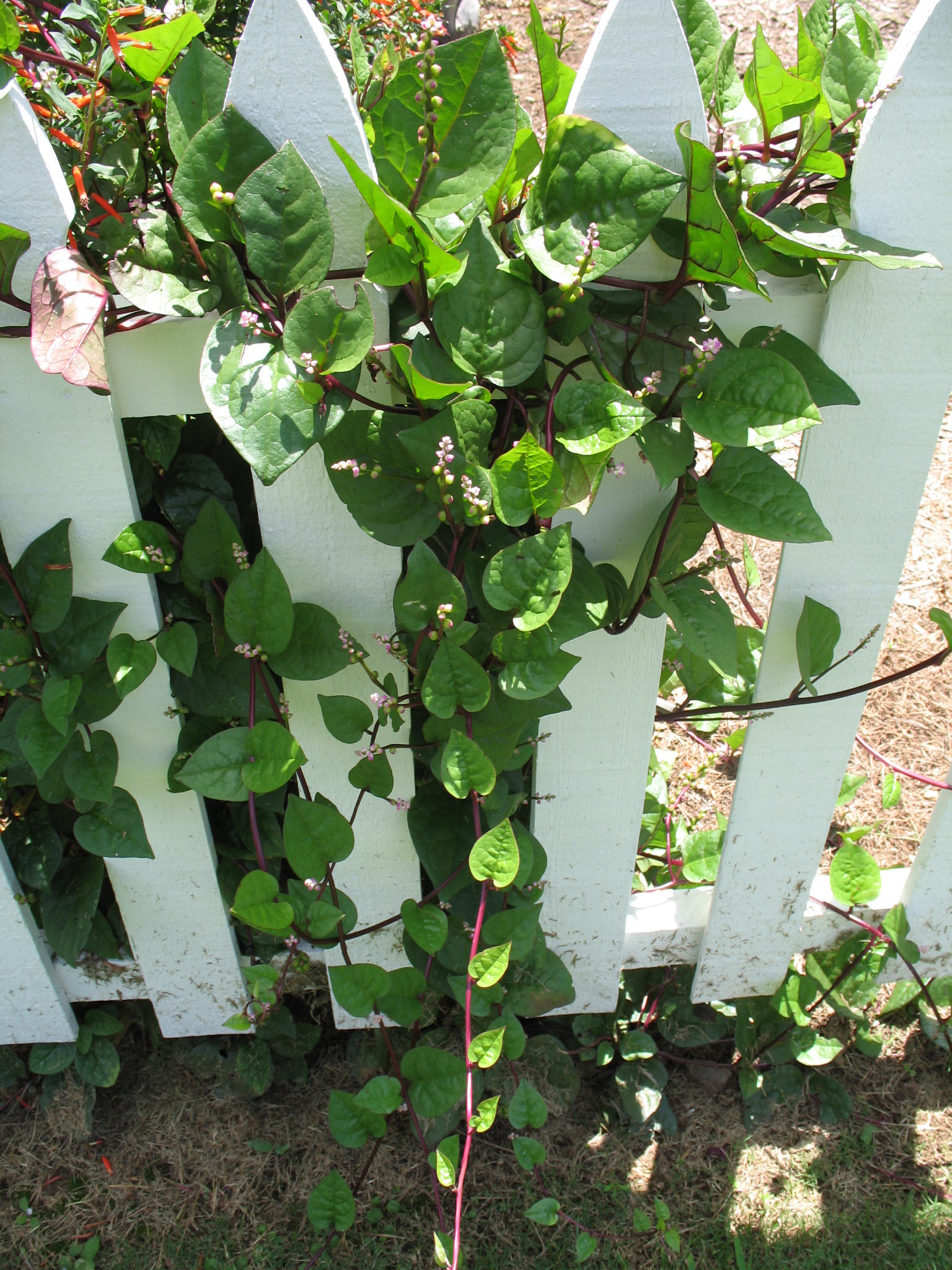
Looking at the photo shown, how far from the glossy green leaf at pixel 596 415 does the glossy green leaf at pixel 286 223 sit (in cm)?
29

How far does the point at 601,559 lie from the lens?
133cm

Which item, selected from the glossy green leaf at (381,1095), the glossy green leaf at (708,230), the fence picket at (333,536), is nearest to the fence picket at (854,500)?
the glossy green leaf at (708,230)

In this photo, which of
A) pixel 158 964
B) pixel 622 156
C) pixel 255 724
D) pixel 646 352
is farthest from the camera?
pixel 158 964

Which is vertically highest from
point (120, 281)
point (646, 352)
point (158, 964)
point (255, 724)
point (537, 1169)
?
point (120, 281)

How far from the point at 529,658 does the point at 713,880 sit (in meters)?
0.84

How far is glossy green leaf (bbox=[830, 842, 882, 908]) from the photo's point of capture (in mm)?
1711

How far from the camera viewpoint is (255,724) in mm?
1288

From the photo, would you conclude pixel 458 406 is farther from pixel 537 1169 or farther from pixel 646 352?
pixel 537 1169

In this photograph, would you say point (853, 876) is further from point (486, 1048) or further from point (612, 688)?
point (486, 1048)

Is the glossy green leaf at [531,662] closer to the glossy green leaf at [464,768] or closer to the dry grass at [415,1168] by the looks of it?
the glossy green leaf at [464,768]

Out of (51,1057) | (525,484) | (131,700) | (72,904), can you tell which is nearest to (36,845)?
(72,904)

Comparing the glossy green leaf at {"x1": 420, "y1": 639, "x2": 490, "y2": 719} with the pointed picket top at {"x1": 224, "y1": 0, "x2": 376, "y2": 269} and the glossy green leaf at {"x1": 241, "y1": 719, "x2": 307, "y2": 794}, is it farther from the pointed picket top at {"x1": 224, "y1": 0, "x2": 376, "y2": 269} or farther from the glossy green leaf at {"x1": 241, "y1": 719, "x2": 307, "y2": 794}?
the pointed picket top at {"x1": 224, "y1": 0, "x2": 376, "y2": 269}

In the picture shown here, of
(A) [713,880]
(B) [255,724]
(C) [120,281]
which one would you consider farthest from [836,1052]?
(C) [120,281]

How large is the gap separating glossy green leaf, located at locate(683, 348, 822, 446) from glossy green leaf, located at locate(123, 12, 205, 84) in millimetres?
648
